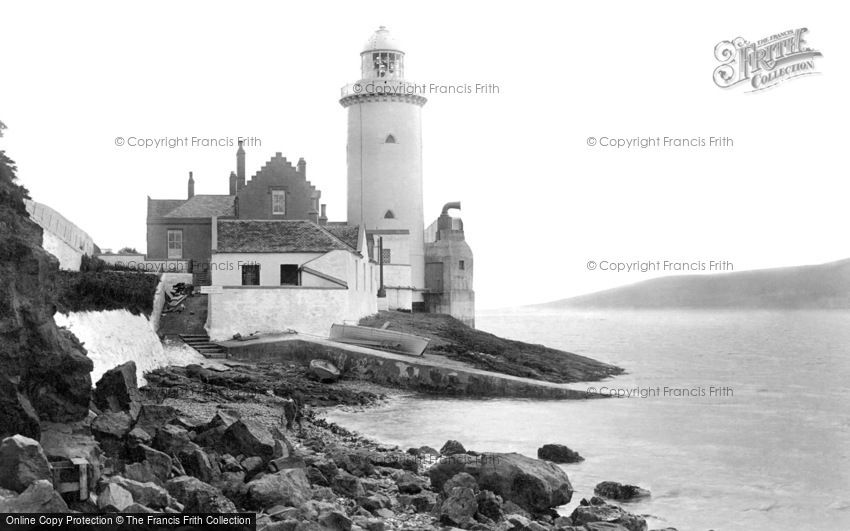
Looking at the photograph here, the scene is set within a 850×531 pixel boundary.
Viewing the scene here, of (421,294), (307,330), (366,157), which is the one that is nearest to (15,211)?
(307,330)

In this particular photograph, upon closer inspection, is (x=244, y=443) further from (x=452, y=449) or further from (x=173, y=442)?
(x=452, y=449)

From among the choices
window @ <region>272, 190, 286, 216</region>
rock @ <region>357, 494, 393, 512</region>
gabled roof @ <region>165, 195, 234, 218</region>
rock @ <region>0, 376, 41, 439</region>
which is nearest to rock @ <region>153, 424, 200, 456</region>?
rock @ <region>0, 376, 41, 439</region>

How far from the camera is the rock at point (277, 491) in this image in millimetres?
12038

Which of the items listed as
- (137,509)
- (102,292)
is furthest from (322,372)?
(137,509)

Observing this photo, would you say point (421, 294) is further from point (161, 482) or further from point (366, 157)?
point (161, 482)

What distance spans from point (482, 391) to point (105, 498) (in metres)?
20.2

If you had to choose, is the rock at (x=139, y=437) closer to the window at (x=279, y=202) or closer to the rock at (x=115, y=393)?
the rock at (x=115, y=393)

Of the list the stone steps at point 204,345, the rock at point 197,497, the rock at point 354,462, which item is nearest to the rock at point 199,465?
the rock at point 197,497

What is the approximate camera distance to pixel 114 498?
34.6ft

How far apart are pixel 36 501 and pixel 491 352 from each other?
98.4 ft

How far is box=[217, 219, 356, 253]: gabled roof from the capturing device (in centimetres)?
3688

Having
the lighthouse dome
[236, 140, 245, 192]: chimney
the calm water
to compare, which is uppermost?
the lighthouse dome

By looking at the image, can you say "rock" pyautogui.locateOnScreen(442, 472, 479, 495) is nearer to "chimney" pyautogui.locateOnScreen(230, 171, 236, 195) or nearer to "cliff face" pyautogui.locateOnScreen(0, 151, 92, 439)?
"cliff face" pyautogui.locateOnScreen(0, 151, 92, 439)

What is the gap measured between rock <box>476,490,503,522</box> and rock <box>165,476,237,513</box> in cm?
369
